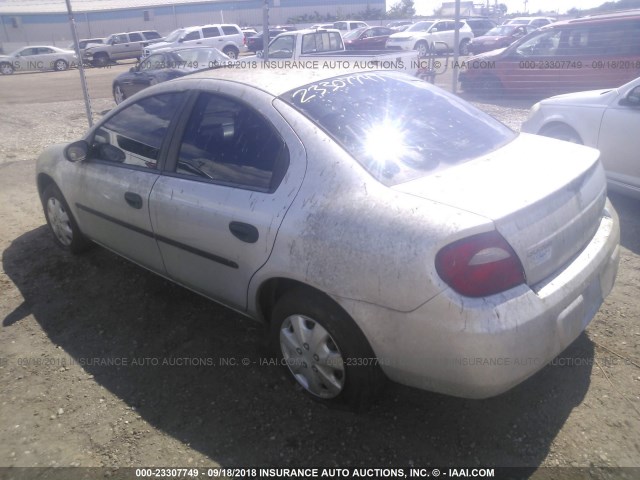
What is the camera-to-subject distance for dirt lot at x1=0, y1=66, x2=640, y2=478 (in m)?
2.38

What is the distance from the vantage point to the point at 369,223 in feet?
7.20

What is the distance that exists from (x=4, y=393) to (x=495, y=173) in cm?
294

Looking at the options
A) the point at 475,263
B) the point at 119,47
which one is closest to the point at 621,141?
the point at 475,263

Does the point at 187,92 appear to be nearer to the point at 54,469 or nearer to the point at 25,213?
the point at 54,469

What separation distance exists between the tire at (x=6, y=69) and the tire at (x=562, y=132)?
1197 inches

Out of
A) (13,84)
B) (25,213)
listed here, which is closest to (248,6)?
(13,84)

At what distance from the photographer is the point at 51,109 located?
1345 cm

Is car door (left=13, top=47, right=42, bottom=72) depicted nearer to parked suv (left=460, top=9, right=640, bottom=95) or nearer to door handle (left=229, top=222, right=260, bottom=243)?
parked suv (left=460, top=9, right=640, bottom=95)

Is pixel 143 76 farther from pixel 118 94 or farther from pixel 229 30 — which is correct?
pixel 229 30

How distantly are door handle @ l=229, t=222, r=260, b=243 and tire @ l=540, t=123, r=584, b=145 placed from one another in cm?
427

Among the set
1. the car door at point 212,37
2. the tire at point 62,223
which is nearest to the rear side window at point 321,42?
the tire at point 62,223

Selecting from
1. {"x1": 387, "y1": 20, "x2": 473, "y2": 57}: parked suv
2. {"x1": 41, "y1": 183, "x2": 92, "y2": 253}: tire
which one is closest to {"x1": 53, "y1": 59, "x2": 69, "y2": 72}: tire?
{"x1": 387, "y1": 20, "x2": 473, "y2": 57}: parked suv

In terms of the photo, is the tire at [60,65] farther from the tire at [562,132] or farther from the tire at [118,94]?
the tire at [562,132]

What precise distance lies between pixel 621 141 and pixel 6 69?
1238 inches
